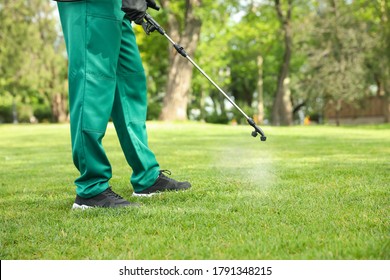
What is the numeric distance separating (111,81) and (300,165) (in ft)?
10.3

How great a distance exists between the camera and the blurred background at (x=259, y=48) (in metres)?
24.2

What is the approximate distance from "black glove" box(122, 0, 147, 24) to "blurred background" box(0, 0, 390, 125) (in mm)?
18672

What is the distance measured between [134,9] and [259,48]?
40063mm

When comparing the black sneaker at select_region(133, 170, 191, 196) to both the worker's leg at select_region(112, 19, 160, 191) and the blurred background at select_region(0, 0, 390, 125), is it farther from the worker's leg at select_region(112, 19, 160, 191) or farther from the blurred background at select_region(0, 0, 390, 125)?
the blurred background at select_region(0, 0, 390, 125)

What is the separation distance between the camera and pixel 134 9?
13.9 ft

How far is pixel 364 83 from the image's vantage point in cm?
3103

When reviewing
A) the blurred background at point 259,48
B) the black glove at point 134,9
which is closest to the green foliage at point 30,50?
the blurred background at point 259,48

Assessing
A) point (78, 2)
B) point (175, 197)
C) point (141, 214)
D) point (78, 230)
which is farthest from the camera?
point (175, 197)

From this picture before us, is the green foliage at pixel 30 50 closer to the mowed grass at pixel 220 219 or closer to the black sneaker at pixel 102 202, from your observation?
the mowed grass at pixel 220 219

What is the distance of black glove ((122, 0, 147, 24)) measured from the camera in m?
4.18

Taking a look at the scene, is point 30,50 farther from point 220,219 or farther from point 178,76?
point 220,219

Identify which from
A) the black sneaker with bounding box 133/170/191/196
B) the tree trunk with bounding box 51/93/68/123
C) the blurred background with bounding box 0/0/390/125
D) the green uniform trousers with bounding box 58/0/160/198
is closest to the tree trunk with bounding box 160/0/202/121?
the blurred background with bounding box 0/0/390/125

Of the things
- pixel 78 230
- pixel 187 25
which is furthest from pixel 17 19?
pixel 78 230

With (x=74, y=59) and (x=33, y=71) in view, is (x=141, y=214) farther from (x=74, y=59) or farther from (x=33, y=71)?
(x=33, y=71)
